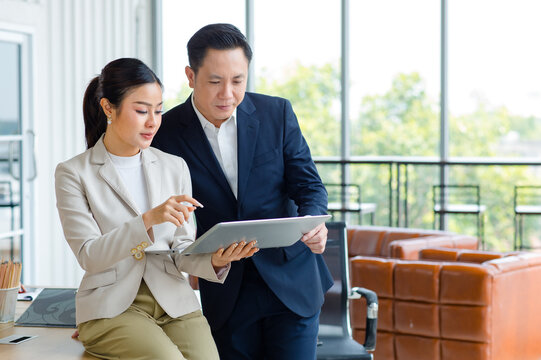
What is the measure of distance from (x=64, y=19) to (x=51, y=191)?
1407mm

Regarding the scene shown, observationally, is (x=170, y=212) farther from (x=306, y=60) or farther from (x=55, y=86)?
(x=306, y=60)

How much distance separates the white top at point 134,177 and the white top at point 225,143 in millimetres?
270

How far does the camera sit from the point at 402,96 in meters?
6.78

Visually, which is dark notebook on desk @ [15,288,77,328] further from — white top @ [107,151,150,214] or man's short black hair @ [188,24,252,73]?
man's short black hair @ [188,24,252,73]

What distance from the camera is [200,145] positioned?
76.8 inches

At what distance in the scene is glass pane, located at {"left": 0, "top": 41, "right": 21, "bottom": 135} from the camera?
16.7 feet

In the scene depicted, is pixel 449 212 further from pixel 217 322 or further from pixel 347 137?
pixel 217 322

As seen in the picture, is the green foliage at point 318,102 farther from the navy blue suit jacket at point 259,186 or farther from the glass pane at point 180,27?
the navy blue suit jacket at point 259,186

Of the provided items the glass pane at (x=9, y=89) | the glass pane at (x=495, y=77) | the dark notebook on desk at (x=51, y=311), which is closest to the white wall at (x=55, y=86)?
the glass pane at (x=9, y=89)

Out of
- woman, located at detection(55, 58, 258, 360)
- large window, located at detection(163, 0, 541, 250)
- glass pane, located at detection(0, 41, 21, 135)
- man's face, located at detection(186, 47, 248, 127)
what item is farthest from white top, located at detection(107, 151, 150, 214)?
large window, located at detection(163, 0, 541, 250)

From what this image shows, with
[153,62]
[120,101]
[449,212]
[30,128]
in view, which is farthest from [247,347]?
[153,62]

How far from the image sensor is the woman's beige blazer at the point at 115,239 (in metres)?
1.59

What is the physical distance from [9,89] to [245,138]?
3737 millimetres

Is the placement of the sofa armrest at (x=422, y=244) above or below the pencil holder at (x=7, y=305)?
below
